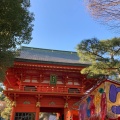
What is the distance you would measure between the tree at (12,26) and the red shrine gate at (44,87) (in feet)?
13.9

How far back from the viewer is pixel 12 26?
812 cm

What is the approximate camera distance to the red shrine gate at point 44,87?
13.9 metres

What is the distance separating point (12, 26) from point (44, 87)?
7.51 meters

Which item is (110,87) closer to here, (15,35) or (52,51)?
(15,35)

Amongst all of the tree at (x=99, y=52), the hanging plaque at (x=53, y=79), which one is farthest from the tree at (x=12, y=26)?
the hanging plaque at (x=53, y=79)

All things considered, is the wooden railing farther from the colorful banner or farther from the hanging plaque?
the colorful banner

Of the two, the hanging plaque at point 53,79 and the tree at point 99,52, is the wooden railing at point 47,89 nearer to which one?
the hanging plaque at point 53,79

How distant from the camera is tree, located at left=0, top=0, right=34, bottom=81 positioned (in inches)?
305

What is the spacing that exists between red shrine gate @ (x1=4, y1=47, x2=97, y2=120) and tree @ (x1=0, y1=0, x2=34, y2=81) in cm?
424

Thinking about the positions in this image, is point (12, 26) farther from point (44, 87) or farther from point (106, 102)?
point (44, 87)

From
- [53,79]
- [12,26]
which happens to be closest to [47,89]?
[53,79]

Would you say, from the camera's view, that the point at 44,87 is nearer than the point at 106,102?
No

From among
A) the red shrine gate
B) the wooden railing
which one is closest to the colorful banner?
the red shrine gate

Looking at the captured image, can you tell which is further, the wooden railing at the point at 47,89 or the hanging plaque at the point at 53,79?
the hanging plaque at the point at 53,79
